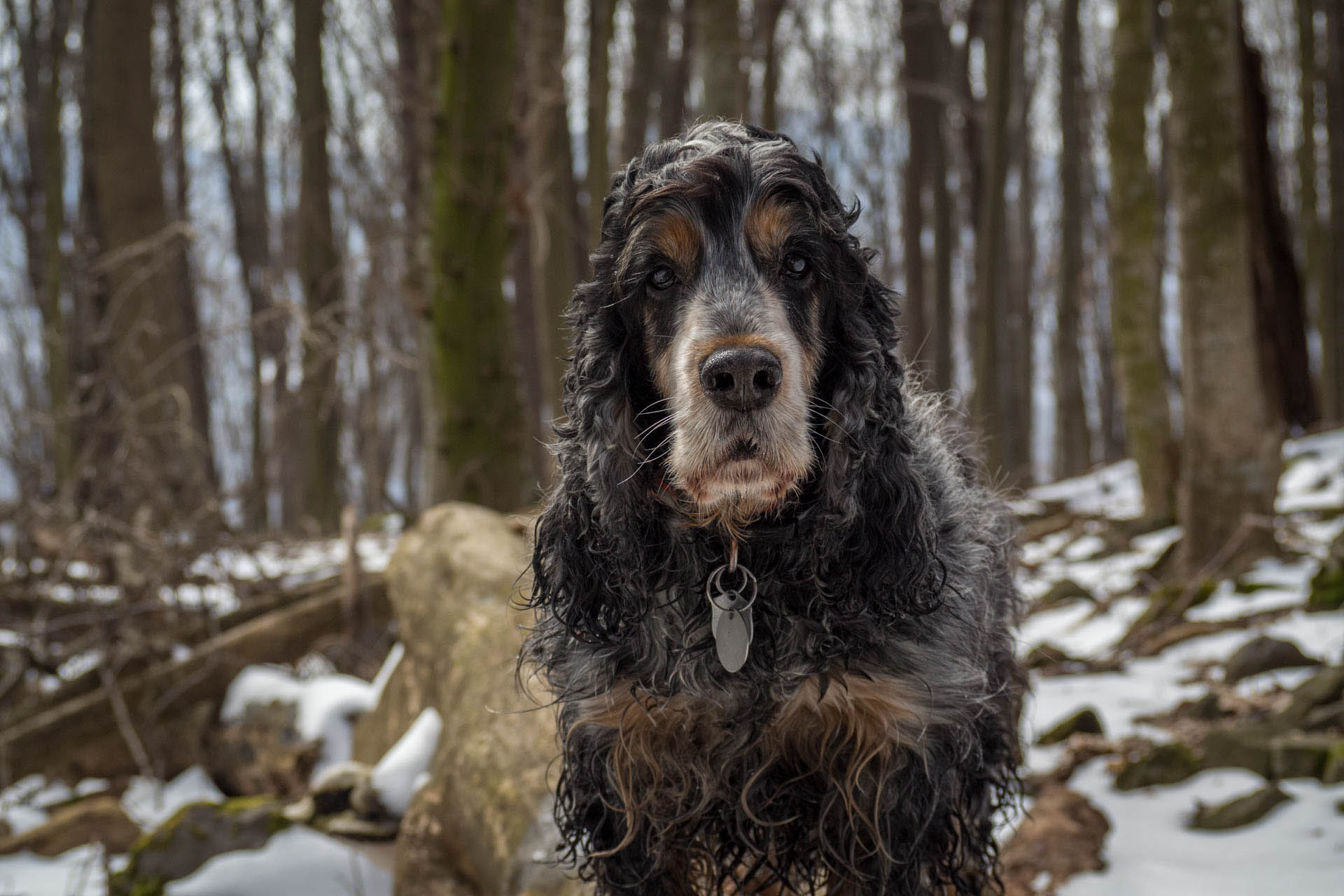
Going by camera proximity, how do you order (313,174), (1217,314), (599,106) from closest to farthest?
(1217,314), (599,106), (313,174)

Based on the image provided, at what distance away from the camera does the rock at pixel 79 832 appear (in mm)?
4738

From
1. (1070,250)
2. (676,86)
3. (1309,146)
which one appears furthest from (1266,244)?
(1309,146)

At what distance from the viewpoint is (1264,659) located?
475 cm

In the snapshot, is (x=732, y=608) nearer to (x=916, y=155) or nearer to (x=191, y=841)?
(x=191, y=841)

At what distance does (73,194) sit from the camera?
20.2 meters

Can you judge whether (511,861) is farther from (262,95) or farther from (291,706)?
(262,95)

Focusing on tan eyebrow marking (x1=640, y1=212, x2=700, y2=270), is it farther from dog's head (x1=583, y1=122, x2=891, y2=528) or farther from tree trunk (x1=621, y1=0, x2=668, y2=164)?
tree trunk (x1=621, y1=0, x2=668, y2=164)

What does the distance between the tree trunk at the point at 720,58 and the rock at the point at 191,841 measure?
582cm

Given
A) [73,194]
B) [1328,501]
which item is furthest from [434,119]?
[73,194]

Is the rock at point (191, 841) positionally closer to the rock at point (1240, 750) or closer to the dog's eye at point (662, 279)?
the dog's eye at point (662, 279)

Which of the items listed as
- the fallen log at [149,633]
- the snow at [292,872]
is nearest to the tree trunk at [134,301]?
the fallen log at [149,633]

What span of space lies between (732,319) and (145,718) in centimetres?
510

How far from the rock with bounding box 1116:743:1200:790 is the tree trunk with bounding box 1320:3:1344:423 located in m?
12.0

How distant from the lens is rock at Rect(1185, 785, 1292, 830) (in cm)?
350
